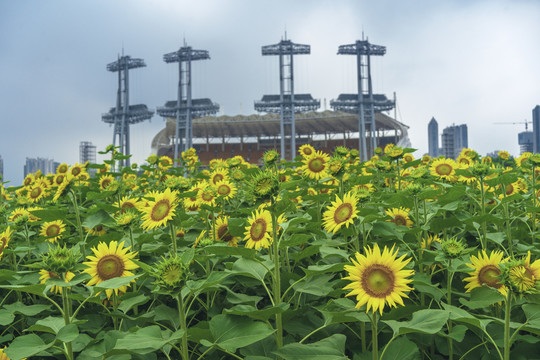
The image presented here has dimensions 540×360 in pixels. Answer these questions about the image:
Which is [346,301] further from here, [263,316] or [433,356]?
[433,356]

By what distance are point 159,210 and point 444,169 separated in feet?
6.65

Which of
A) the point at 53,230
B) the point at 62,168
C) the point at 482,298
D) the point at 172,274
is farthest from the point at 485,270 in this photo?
the point at 62,168

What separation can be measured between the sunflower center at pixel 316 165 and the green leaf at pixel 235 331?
142cm

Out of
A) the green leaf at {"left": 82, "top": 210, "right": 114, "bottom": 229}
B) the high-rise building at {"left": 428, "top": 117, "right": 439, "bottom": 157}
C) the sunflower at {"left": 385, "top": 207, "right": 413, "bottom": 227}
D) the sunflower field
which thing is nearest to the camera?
the sunflower field

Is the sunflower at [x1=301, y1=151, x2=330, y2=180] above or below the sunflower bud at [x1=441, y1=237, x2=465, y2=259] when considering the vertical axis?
above

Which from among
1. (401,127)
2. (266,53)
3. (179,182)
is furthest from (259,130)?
(179,182)

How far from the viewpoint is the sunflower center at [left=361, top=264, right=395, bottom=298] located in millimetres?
1042

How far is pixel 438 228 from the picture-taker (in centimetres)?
160

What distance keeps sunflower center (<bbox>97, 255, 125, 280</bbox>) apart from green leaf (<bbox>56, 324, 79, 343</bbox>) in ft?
1.17

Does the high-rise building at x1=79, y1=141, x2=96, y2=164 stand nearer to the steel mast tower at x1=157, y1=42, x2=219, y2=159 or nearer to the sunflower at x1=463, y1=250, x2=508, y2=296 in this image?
the steel mast tower at x1=157, y1=42, x2=219, y2=159

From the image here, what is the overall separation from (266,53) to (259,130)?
45.5ft

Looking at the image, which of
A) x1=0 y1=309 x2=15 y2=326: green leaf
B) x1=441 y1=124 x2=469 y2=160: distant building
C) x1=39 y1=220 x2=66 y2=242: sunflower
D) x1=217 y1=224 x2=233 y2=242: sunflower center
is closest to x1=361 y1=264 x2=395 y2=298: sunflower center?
x1=217 y1=224 x2=233 y2=242: sunflower center

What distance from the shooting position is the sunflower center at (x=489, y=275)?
52.4 inches

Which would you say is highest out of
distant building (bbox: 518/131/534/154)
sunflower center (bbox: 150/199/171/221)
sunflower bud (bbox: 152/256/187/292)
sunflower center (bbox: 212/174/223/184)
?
distant building (bbox: 518/131/534/154)
